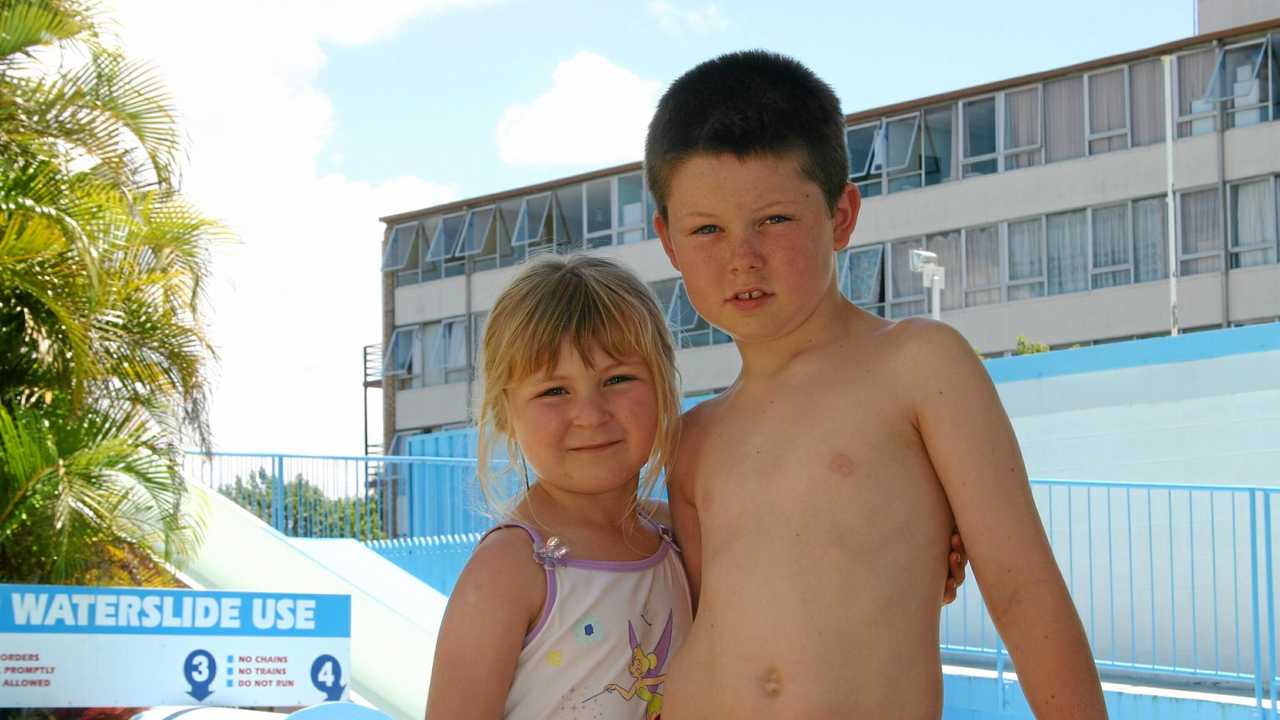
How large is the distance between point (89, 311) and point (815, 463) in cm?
908

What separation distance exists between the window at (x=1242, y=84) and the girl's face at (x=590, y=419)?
84.0 ft

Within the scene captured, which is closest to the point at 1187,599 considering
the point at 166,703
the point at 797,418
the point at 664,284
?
the point at 166,703

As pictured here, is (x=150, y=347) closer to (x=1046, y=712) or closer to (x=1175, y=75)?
(x=1046, y=712)

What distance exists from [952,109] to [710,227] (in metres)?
28.0

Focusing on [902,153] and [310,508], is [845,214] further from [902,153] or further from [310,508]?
[902,153]

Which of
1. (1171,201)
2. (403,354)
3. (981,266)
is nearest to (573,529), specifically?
(1171,201)

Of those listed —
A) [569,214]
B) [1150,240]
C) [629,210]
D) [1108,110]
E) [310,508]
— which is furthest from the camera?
[569,214]

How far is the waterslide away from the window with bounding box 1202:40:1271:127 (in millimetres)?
18564

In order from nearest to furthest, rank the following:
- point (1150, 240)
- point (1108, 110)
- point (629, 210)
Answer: point (1150, 240) → point (1108, 110) → point (629, 210)

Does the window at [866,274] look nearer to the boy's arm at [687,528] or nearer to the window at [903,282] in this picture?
the window at [903,282]

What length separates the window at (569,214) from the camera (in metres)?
35.8

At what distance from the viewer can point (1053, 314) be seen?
2808cm

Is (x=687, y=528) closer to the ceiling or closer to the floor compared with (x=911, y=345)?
closer to the floor

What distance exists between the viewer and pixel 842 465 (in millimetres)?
2242
